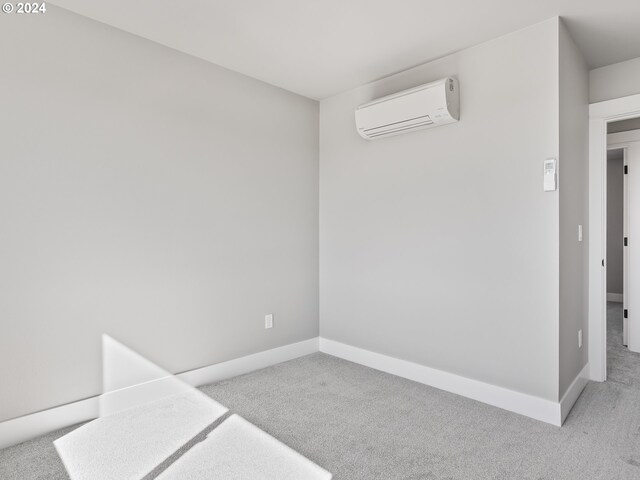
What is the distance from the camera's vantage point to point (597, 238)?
302 cm

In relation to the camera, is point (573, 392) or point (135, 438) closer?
point (135, 438)

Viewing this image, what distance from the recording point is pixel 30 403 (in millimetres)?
2166

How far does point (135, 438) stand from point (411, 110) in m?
2.75

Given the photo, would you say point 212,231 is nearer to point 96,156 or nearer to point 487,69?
point 96,156

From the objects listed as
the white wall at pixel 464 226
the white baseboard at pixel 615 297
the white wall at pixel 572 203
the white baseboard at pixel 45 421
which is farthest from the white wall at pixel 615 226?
the white baseboard at pixel 45 421

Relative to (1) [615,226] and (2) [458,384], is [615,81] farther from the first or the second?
(1) [615,226]

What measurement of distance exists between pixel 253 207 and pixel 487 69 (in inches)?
79.3

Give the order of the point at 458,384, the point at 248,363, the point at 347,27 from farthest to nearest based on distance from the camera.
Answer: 1. the point at 248,363
2. the point at 458,384
3. the point at 347,27

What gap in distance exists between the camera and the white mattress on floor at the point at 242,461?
1829mm

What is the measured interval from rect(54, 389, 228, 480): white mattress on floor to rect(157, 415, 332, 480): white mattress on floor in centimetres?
13

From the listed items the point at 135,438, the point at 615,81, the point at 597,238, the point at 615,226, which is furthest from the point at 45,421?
the point at 615,226

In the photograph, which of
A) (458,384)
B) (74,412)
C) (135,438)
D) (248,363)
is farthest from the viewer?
(248,363)

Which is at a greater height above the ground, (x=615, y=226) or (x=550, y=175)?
(x=550, y=175)

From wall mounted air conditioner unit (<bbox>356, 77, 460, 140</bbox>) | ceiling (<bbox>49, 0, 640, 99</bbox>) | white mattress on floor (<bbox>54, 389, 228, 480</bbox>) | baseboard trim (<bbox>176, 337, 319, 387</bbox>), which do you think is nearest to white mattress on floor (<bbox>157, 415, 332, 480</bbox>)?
white mattress on floor (<bbox>54, 389, 228, 480</bbox>)
